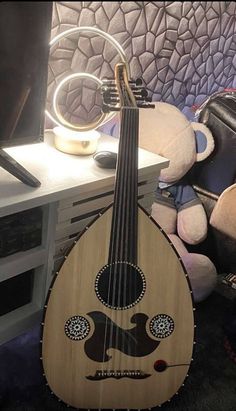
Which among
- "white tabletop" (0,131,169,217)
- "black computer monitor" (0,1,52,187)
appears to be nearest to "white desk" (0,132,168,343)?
"white tabletop" (0,131,169,217)

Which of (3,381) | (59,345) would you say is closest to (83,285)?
(59,345)

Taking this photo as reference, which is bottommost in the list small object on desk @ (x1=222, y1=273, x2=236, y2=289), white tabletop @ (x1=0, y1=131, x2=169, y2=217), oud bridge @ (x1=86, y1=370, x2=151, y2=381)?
small object on desk @ (x1=222, y1=273, x2=236, y2=289)

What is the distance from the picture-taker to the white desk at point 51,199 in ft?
3.76

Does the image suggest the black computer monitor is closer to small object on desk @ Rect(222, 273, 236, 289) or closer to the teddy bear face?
the teddy bear face

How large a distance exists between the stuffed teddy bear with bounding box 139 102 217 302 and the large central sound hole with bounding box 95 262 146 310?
513mm

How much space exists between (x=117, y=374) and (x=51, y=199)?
0.51 m

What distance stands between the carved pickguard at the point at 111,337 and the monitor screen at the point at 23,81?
0.54 m

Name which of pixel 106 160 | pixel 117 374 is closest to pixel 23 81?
pixel 106 160

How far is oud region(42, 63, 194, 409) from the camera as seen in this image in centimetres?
112

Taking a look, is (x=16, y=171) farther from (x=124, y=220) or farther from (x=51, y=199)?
(x=124, y=220)

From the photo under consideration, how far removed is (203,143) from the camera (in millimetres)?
1698

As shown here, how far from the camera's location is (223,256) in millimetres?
1775

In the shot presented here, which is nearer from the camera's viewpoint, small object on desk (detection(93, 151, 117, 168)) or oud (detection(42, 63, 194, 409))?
oud (detection(42, 63, 194, 409))

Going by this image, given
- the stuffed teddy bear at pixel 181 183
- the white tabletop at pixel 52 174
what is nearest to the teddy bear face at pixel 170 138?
the stuffed teddy bear at pixel 181 183
